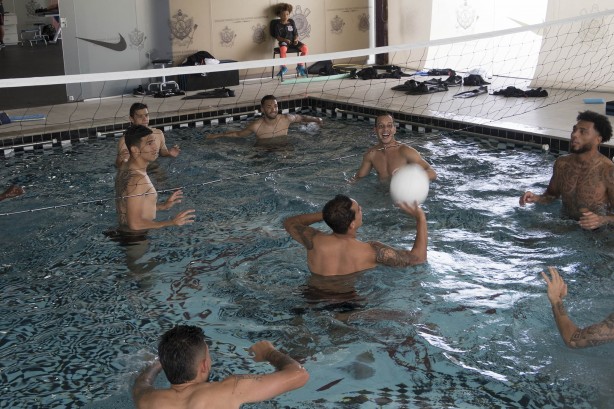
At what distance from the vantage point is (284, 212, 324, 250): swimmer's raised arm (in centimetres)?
565

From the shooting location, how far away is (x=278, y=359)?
371cm

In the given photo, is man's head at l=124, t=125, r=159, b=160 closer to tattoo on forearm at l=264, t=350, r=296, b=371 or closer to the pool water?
the pool water

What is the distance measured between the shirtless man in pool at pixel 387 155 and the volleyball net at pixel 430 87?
3.14 metres

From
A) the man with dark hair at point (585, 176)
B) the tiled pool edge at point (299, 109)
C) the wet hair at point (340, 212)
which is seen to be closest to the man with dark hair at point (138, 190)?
the wet hair at point (340, 212)

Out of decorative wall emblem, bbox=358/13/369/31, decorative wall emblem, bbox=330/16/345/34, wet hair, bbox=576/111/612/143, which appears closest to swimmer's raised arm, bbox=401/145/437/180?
wet hair, bbox=576/111/612/143

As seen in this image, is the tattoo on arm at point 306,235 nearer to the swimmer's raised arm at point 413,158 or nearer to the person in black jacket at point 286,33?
the swimmer's raised arm at point 413,158

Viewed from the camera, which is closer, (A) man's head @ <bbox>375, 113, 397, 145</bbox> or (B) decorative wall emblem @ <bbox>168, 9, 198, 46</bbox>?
(A) man's head @ <bbox>375, 113, 397, 145</bbox>

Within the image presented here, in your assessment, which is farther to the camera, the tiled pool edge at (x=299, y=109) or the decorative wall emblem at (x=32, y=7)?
the decorative wall emblem at (x=32, y=7)

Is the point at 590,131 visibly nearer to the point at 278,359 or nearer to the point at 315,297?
the point at 315,297

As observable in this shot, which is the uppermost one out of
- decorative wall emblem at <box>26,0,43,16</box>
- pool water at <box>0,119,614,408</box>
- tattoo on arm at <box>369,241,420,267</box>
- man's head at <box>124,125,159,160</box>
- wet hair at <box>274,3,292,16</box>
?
decorative wall emblem at <box>26,0,43,16</box>

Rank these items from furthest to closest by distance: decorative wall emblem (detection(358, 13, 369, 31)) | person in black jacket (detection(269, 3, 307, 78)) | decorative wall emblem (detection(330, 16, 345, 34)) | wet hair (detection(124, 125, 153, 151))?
decorative wall emblem (detection(358, 13, 369, 31))
decorative wall emblem (detection(330, 16, 345, 34))
person in black jacket (detection(269, 3, 307, 78))
wet hair (detection(124, 125, 153, 151))

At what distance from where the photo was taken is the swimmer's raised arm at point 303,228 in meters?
5.65

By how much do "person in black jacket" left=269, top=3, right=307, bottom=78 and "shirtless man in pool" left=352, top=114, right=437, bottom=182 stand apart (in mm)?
8239

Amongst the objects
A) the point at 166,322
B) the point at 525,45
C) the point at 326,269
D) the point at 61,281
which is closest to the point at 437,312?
the point at 326,269
